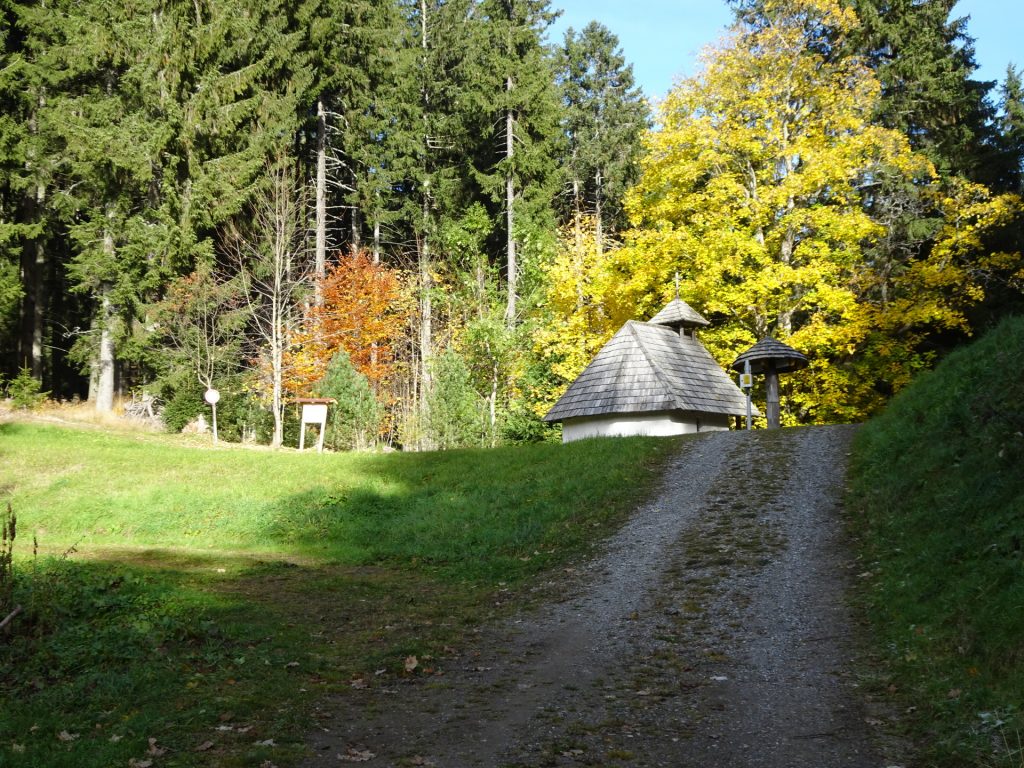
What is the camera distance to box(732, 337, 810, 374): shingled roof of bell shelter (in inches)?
825

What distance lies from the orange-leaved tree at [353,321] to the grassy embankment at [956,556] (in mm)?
21922

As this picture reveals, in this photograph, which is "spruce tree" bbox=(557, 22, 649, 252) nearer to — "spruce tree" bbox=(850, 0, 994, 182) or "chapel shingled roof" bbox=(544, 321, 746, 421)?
"spruce tree" bbox=(850, 0, 994, 182)

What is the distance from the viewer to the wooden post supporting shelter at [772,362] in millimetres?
21000

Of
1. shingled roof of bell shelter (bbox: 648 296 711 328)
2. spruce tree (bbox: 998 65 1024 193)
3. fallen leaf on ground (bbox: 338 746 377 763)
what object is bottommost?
fallen leaf on ground (bbox: 338 746 377 763)

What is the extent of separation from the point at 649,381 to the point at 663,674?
559 inches

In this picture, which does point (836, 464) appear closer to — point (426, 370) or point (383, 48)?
point (426, 370)

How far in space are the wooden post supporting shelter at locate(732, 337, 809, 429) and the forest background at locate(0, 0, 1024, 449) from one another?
2.40 meters

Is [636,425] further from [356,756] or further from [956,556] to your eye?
[356,756]

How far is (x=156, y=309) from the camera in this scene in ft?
89.8

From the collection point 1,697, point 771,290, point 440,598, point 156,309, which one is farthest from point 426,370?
point 1,697

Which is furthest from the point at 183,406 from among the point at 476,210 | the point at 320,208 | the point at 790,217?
the point at 790,217

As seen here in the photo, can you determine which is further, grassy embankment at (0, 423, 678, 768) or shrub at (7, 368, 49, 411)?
shrub at (7, 368, 49, 411)

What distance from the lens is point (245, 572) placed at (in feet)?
38.3

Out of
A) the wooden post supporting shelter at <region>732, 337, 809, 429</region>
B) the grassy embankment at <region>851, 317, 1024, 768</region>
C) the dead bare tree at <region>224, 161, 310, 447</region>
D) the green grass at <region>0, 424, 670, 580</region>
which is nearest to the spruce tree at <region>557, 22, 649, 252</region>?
the dead bare tree at <region>224, 161, 310, 447</region>
